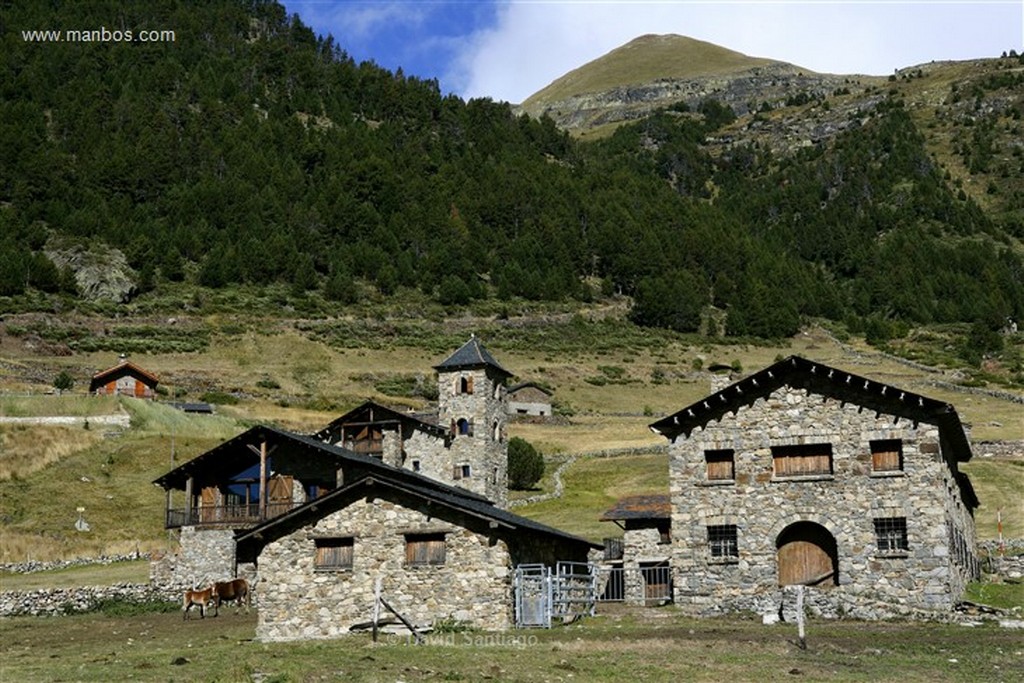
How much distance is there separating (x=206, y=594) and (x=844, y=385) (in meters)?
21.4

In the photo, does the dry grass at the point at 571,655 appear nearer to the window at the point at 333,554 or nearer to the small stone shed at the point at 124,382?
the window at the point at 333,554

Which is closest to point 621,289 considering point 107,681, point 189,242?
point 189,242

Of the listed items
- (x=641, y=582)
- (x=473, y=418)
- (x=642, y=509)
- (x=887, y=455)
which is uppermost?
(x=473, y=418)

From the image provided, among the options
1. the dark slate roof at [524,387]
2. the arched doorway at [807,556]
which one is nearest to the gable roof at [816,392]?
the arched doorway at [807,556]

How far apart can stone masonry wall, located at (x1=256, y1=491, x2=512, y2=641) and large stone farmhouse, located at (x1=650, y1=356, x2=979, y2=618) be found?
7477 mm

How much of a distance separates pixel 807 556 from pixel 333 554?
14149 mm

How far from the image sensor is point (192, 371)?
108 meters

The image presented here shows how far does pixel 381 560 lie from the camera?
3027cm

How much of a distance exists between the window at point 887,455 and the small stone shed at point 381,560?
11.0 meters

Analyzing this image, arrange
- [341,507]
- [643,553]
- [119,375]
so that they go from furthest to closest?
[119,375]
[643,553]
[341,507]

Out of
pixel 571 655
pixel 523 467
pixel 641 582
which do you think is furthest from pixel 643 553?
pixel 523 467

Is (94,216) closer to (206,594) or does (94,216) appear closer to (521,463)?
(521,463)

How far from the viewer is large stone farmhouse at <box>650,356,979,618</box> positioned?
106 ft
